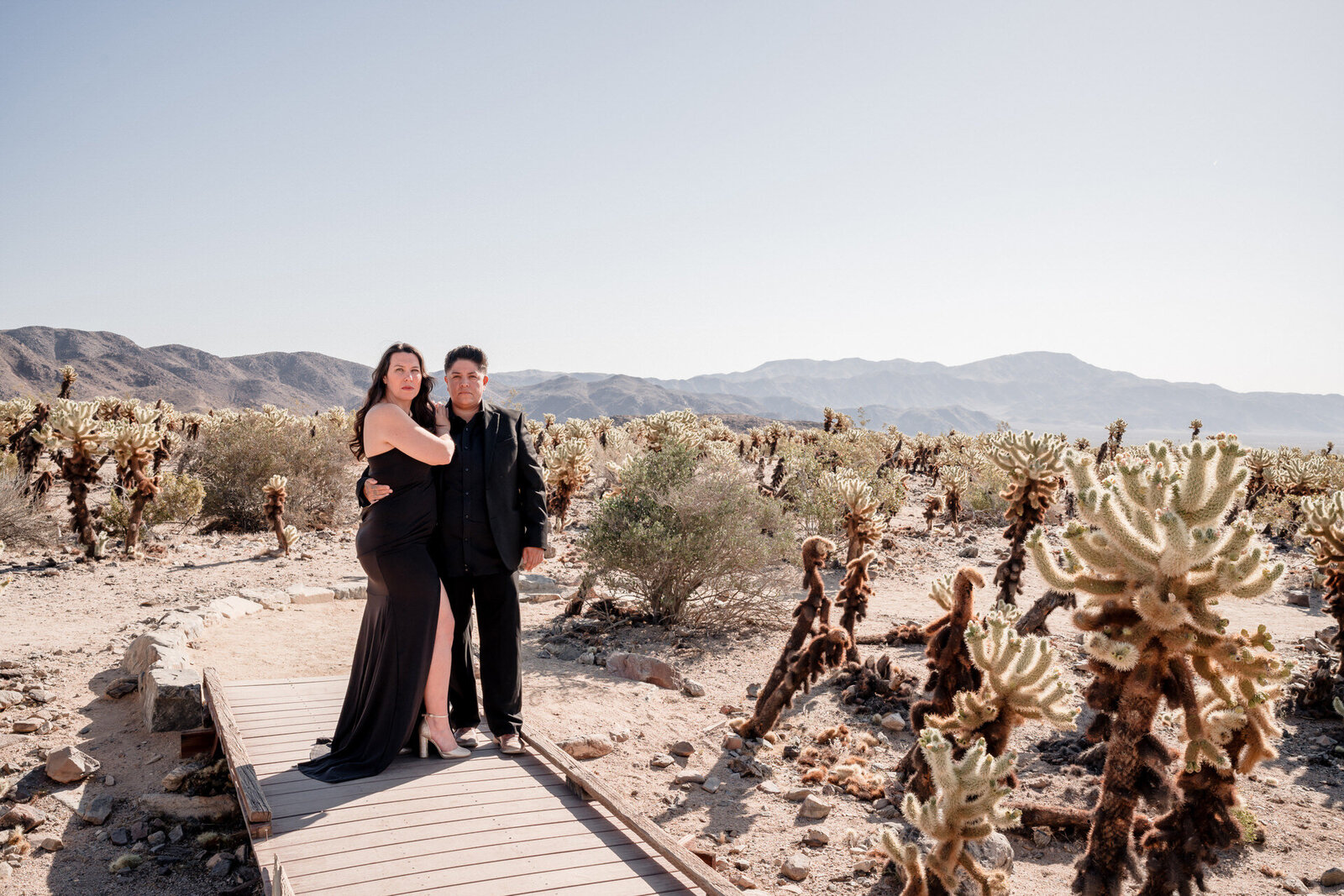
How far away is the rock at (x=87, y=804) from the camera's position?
433 centimetres

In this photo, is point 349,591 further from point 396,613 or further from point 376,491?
point 376,491

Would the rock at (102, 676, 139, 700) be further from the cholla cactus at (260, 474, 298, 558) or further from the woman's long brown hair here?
the cholla cactus at (260, 474, 298, 558)

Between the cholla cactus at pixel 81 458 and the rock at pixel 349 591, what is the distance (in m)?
3.66

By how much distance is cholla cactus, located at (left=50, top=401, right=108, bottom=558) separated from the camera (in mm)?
10406

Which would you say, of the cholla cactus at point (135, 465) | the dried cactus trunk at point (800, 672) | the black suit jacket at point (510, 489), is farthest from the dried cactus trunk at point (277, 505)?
the dried cactus trunk at point (800, 672)

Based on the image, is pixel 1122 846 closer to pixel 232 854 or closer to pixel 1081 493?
pixel 1081 493

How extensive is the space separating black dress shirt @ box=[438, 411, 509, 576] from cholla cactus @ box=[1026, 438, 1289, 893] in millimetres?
2697

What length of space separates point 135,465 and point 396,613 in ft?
31.6

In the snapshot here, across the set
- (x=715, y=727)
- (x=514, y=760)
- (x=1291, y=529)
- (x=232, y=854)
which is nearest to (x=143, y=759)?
(x=232, y=854)

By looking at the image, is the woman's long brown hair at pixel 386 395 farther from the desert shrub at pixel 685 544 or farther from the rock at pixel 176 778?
the desert shrub at pixel 685 544

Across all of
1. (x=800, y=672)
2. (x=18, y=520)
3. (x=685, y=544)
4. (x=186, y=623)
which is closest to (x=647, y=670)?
(x=685, y=544)

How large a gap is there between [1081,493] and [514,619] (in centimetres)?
292

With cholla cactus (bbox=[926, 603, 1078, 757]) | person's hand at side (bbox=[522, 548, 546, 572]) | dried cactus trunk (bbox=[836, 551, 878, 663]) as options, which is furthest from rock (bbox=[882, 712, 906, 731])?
person's hand at side (bbox=[522, 548, 546, 572])

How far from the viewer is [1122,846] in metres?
3.02
